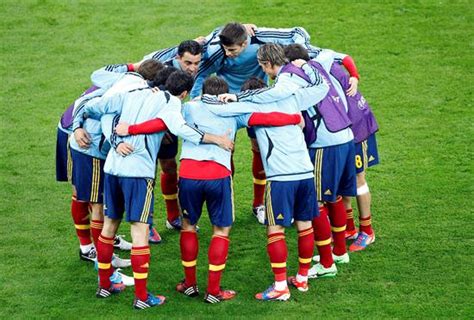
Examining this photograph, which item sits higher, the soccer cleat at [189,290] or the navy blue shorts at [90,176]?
the navy blue shorts at [90,176]

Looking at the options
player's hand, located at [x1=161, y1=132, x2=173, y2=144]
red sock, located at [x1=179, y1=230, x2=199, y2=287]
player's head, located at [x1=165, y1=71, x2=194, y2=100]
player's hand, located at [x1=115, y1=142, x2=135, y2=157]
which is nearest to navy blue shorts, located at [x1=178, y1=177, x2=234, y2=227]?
red sock, located at [x1=179, y1=230, x2=199, y2=287]

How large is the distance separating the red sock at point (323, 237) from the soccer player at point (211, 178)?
866 mm

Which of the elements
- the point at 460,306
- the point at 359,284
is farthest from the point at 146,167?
the point at 460,306

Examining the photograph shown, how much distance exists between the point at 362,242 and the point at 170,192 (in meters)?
1.96

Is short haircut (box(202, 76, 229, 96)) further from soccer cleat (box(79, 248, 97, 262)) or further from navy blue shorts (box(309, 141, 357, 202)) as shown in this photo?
soccer cleat (box(79, 248, 97, 262))

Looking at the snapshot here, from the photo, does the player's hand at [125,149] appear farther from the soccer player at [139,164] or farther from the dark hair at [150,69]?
the dark hair at [150,69]

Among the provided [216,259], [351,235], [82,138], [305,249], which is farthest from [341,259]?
[82,138]

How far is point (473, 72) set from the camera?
1417cm

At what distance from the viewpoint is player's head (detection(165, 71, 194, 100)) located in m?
9.16

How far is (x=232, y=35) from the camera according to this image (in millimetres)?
10422

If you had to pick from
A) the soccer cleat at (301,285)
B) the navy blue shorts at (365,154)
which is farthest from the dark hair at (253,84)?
the soccer cleat at (301,285)

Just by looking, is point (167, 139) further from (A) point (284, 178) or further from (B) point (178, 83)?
(A) point (284, 178)

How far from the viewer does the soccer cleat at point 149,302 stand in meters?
9.23

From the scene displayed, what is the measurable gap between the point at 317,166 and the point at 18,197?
3553 millimetres
